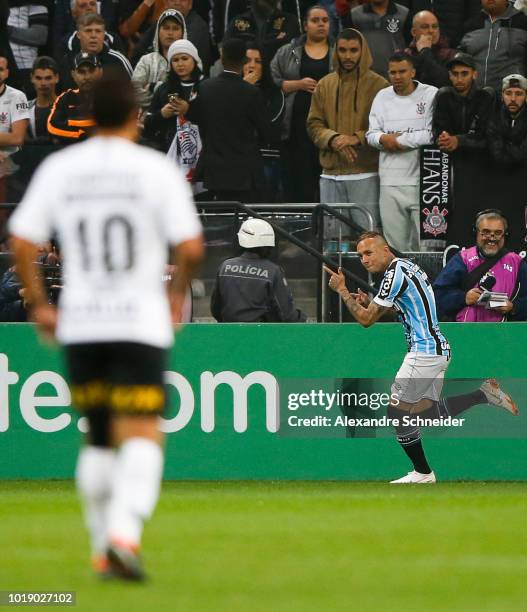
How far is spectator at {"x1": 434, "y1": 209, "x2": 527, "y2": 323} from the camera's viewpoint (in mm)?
14609

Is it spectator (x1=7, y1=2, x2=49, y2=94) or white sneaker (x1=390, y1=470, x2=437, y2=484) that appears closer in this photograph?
white sneaker (x1=390, y1=470, x2=437, y2=484)

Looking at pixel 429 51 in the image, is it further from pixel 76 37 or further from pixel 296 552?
pixel 296 552

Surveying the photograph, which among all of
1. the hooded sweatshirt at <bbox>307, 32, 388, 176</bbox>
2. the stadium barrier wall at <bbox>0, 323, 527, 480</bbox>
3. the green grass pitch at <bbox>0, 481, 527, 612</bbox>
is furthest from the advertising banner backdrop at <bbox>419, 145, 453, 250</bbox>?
the green grass pitch at <bbox>0, 481, 527, 612</bbox>

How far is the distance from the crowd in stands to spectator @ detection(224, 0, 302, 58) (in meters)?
0.02

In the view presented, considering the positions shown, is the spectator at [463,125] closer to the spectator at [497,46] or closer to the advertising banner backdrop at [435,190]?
the advertising banner backdrop at [435,190]

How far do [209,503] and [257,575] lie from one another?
4508mm

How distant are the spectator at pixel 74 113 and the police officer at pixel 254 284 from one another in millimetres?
2396

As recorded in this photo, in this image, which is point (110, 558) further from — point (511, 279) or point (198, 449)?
point (511, 279)

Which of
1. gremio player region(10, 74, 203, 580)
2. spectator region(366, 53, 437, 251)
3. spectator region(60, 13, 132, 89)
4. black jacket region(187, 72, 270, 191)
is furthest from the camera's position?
spectator region(60, 13, 132, 89)

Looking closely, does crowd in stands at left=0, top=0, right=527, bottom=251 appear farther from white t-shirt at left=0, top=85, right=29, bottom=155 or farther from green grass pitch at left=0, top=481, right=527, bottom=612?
green grass pitch at left=0, top=481, right=527, bottom=612

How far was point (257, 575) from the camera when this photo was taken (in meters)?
6.64

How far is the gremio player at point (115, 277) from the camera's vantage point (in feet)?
20.2

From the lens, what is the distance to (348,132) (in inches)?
632

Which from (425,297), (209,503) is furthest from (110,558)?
(425,297)
